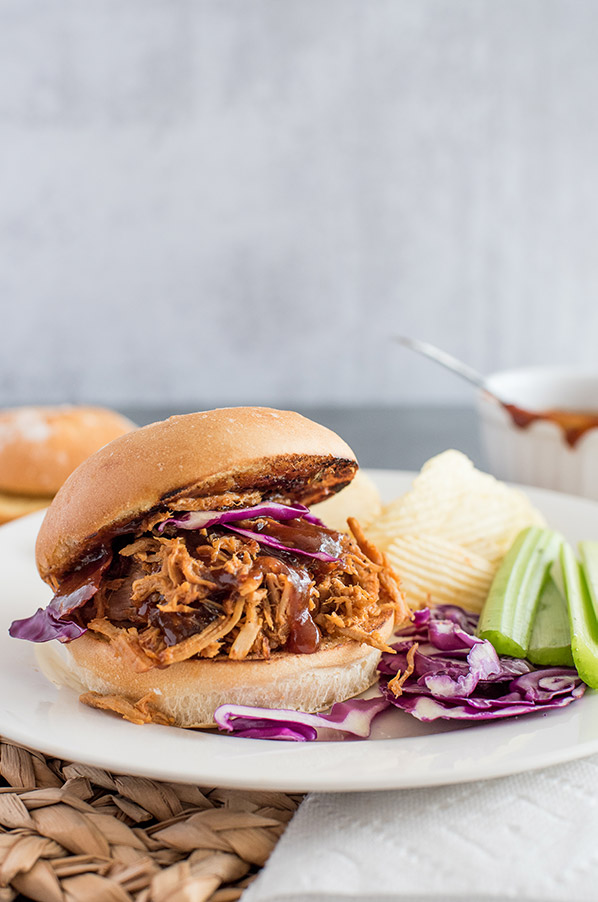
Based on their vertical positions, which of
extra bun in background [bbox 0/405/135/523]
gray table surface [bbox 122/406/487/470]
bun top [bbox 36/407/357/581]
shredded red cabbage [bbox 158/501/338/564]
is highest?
bun top [bbox 36/407/357/581]

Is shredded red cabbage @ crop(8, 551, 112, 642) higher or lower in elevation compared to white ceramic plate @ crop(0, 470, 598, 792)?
higher

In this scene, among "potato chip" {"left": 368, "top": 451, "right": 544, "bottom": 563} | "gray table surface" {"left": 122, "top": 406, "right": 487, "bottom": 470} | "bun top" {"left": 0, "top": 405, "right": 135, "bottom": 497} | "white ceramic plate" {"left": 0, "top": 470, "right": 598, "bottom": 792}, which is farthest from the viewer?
"gray table surface" {"left": 122, "top": 406, "right": 487, "bottom": 470}

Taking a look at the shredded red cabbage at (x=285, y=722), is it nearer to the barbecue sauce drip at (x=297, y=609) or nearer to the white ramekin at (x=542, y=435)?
the barbecue sauce drip at (x=297, y=609)

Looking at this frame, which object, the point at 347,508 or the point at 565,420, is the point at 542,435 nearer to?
the point at 565,420

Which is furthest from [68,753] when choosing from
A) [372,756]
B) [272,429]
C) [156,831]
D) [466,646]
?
[466,646]

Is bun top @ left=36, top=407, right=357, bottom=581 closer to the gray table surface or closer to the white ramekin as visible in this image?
the white ramekin

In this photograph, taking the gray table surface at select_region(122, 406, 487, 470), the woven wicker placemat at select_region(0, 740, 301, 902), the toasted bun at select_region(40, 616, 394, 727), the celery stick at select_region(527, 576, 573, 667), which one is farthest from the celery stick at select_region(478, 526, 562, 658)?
the gray table surface at select_region(122, 406, 487, 470)

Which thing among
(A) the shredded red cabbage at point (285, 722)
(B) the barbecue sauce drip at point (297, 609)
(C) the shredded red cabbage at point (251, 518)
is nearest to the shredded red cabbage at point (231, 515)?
(C) the shredded red cabbage at point (251, 518)
